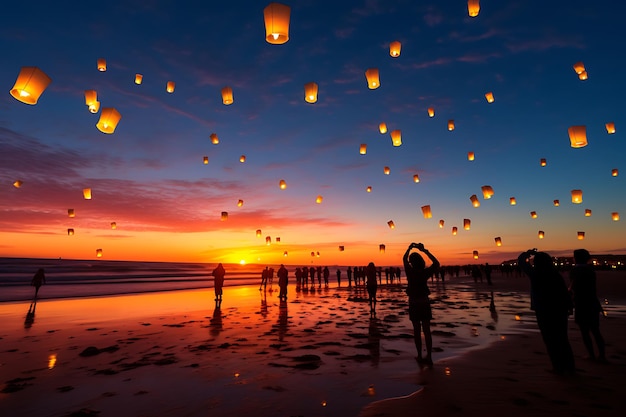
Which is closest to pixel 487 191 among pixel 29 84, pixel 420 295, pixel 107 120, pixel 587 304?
pixel 587 304

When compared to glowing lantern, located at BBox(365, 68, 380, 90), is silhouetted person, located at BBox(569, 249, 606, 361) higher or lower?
lower

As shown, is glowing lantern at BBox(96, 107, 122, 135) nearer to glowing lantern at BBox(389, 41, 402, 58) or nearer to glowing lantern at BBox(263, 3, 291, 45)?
glowing lantern at BBox(263, 3, 291, 45)

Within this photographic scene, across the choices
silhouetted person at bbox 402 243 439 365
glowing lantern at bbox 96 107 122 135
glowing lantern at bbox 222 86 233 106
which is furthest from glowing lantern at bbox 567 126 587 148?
glowing lantern at bbox 96 107 122 135

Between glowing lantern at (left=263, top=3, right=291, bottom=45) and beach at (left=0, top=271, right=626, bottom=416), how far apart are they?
6622mm

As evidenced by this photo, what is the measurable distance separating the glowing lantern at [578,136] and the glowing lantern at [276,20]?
9.65 meters

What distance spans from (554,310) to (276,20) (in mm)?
7343

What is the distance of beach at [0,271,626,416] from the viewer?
174 inches

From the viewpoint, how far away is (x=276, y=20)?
6.62 meters

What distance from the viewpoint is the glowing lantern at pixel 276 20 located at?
21.3ft

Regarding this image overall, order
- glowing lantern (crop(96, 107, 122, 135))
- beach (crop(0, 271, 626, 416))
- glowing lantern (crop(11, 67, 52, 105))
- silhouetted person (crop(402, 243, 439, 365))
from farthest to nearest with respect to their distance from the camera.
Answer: glowing lantern (crop(96, 107, 122, 135)), glowing lantern (crop(11, 67, 52, 105)), silhouetted person (crop(402, 243, 439, 365)), beach (crop(0, 271, 626, 416))

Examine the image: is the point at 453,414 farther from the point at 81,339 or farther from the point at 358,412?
the point at 81,339

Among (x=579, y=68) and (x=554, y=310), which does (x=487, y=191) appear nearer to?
(x=579, y=68)

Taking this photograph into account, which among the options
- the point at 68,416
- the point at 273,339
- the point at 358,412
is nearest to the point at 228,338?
the point at 273,339

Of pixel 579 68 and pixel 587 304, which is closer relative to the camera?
pixel 587 304
